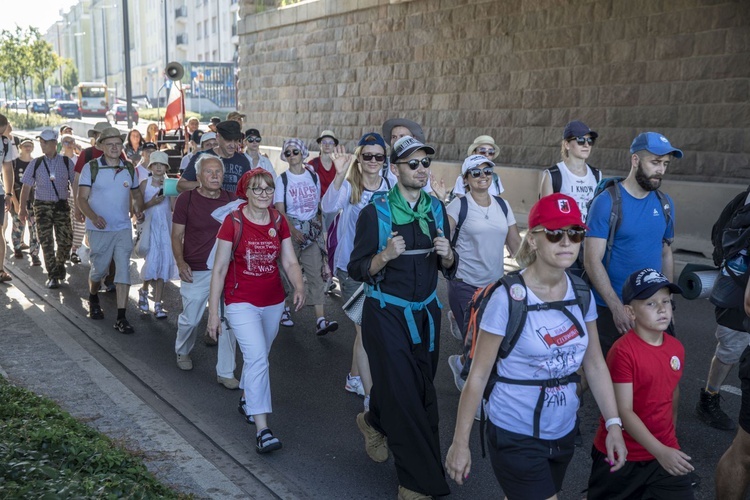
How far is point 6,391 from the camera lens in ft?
18.4

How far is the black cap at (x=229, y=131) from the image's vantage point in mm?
8828

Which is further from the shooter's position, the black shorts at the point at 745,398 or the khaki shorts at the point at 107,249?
the khaki shorts at the point at 107,249

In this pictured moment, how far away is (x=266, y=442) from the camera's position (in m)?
5.59

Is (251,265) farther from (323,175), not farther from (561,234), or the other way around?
(323,175)

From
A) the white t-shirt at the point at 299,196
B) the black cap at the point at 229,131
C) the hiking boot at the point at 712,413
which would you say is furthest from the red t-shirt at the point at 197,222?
the hiking boot at the point at 712,413

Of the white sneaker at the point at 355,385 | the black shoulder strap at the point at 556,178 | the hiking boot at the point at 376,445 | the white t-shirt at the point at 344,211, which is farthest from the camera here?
the white sneaker at the point at 355,385

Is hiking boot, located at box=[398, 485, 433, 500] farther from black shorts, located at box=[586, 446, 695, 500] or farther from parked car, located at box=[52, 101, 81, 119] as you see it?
parked car, located at box=[52, 101, 81, 119]

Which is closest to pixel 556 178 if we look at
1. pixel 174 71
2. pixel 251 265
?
pixel 251 265

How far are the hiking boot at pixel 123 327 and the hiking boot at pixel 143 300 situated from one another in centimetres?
101

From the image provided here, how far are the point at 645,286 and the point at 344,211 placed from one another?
3206 millimetres

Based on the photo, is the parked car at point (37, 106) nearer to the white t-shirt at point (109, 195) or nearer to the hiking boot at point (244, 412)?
the white t-shirt at point (109, 195)

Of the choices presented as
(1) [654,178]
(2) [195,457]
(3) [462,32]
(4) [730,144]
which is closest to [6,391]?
(2) [195,457]

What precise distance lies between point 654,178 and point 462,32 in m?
15.0

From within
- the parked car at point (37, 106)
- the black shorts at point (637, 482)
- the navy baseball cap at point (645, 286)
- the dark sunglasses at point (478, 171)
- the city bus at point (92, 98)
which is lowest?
the parked car at point (37, 106)
